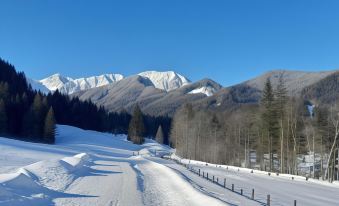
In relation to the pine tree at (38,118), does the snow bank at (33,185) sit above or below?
below

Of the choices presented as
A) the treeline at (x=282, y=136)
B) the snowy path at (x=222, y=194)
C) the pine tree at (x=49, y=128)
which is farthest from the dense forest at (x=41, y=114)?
the snowy path at (x=222, y=194)

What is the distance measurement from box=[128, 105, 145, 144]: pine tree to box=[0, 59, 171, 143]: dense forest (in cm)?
1936

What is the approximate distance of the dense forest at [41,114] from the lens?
96.1 m

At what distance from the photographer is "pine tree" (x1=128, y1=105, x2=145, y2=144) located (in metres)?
132

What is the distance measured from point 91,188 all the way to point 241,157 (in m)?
68.2

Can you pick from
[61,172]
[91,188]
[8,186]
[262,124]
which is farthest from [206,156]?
[8,186]

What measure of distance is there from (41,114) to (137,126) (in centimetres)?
4127

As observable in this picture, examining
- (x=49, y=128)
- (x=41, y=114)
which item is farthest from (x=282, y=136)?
(x=41, y=114)

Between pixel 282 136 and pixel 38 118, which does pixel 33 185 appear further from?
pixel 38 118

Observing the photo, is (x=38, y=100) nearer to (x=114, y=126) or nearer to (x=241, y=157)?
(x=241, y=157)

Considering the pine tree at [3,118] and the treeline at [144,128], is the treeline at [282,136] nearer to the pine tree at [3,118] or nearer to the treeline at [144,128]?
the treeline at [144,128]

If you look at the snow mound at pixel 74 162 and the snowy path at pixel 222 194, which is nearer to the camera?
the snowy path at pixel 222 194

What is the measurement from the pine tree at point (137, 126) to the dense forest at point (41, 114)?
19.4 metres

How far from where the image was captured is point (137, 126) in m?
133
